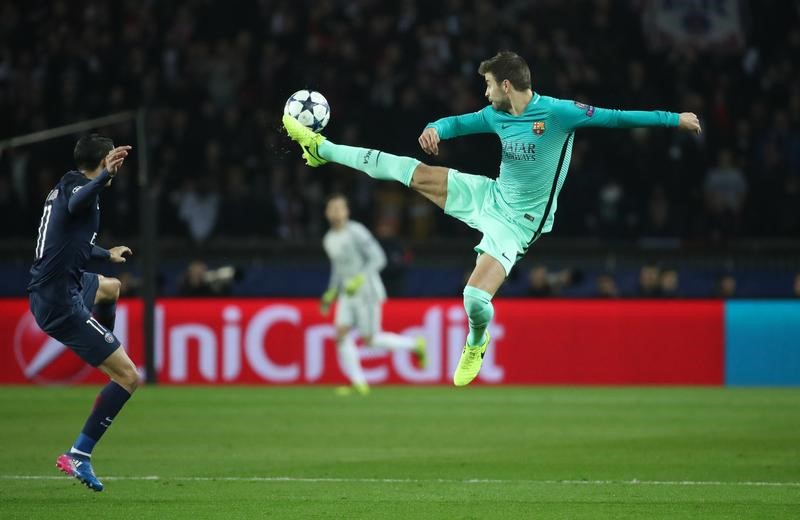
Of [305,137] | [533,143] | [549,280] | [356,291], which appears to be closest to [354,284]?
[356,291]

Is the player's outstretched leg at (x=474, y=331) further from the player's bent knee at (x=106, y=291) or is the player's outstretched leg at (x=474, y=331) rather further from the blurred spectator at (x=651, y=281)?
the blurred spectator at (x=651, y=281)

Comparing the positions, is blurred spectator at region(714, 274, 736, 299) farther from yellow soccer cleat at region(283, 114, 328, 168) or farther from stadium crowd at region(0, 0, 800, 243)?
yellow soccer cleat at region(283, 114, 328, 168)

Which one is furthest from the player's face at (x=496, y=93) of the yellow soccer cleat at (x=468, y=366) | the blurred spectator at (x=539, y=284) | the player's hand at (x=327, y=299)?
the blurred spectator at (x=539, y=284)

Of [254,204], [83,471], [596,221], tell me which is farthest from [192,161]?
[83,471]

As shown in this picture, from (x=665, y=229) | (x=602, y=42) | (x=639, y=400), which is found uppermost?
(x=602, y=42)

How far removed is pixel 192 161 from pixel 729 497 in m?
12.4

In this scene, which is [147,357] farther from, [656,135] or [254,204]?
[656,135]

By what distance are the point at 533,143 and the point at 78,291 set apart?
10.8 ft

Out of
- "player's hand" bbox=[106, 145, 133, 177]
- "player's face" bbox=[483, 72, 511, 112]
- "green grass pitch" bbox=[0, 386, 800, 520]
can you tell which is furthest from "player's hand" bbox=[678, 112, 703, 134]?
"player's hand" bbox=[106, 145, 133, 177]

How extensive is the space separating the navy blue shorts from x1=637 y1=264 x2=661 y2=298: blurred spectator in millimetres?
10153

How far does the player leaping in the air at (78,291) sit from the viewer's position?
882 cm

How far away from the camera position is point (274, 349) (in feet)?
59.0

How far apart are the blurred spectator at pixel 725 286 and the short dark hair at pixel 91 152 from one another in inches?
438

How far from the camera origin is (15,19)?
2144 centimetres
